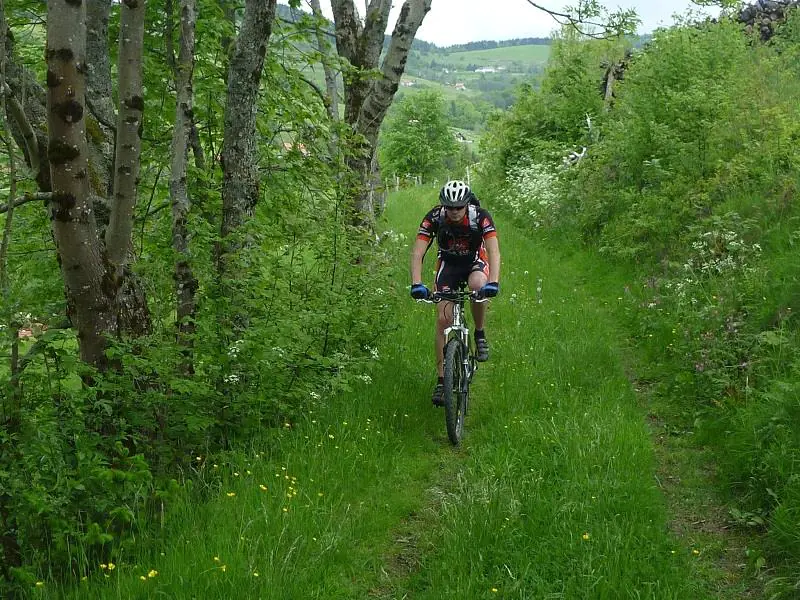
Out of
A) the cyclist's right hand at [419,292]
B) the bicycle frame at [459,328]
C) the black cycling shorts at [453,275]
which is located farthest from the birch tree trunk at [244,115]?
the bicycle frame at [459,328]

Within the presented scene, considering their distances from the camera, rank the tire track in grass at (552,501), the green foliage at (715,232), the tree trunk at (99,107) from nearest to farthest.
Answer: the tire track in grass at (552,501)
the green foliage at (715,232)
the tree trunk at (99,107)

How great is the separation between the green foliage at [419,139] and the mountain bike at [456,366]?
49.6 meters

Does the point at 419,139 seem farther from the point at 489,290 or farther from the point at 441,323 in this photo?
the point at 489,290

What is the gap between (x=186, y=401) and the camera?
5.27m

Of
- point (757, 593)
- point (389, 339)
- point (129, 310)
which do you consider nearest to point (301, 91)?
point (389, 339)

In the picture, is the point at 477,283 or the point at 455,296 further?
the point at 477,283

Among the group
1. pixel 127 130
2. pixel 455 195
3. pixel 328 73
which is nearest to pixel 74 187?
pixel 127 130

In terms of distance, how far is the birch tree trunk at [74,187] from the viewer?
4.19 metres

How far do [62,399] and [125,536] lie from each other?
3.32ft

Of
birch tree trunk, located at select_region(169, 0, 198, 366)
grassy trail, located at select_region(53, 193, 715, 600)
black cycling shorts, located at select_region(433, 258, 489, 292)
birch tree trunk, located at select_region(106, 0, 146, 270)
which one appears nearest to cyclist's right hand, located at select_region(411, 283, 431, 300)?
black cycling shorts, located at select_region(433, 258, 489, 292)

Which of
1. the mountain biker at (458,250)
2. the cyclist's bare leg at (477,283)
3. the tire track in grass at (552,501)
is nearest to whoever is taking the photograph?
the tire track in grass at (552,501)

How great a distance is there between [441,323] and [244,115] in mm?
2881

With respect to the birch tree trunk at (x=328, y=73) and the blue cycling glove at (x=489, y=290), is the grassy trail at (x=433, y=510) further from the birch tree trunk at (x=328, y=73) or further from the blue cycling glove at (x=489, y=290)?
the birch tree trunk at (x=328, y=73)

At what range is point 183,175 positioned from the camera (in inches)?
230
